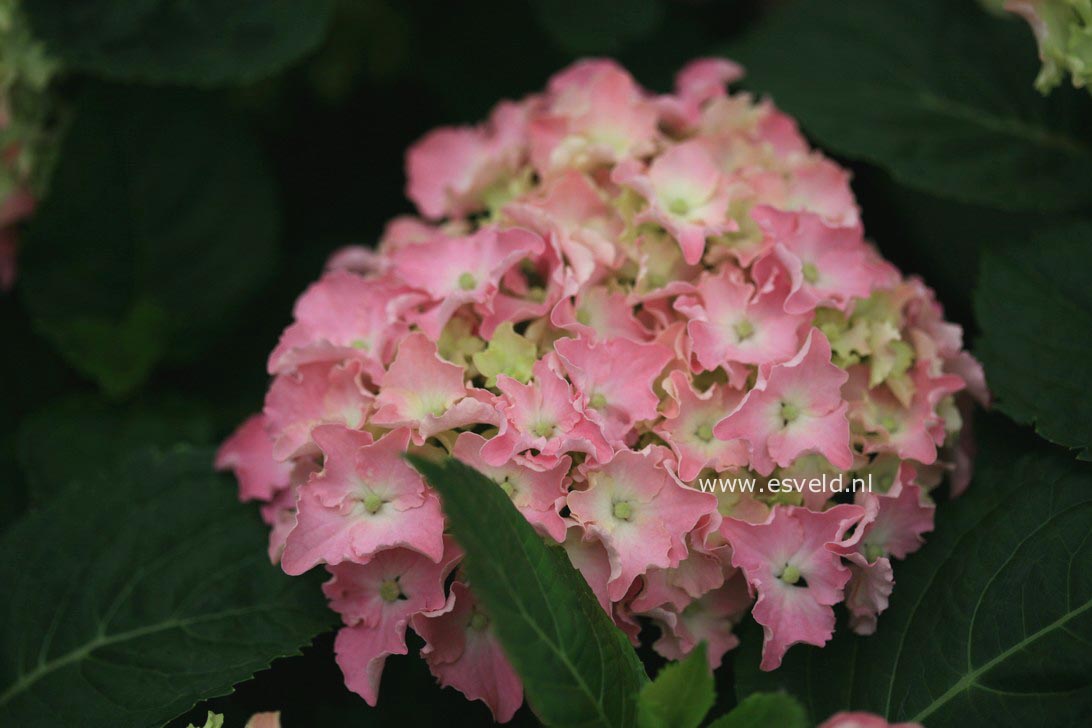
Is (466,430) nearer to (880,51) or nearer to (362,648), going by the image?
(362,648)

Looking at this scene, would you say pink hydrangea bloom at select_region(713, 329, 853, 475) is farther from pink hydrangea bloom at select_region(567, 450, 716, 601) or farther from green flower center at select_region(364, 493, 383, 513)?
green flower center at select_region(364, 493, 383, 513)

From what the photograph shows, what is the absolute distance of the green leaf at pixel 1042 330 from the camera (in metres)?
0.90

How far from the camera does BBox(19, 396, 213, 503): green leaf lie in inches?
45.4

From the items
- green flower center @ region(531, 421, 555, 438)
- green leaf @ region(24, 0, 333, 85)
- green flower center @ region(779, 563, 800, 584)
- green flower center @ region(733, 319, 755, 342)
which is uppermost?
green leaf @ region(24, 0, 333, 85)

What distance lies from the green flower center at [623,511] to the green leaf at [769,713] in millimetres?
167

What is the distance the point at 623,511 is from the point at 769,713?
0.18 m

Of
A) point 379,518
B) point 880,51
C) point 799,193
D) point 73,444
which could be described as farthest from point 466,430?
point 880,51

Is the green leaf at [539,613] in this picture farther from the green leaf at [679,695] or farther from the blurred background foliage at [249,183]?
the blurred background foliage at [249,183]

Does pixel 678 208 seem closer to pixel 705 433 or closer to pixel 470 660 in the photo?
pixel 705 433

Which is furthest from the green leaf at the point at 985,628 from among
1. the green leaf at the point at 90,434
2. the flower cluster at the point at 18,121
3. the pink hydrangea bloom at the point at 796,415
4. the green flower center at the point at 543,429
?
the flower cluster at the point at 18,121

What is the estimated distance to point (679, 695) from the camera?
70cm

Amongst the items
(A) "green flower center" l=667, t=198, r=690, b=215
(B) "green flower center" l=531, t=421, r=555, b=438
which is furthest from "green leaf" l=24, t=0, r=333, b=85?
(B) "green flower center" l=531, t=421, r=555, b=438

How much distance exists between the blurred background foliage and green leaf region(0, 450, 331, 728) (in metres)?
0.11

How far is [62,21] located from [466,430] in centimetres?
76
